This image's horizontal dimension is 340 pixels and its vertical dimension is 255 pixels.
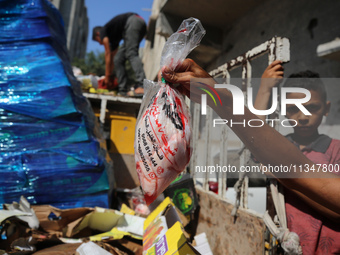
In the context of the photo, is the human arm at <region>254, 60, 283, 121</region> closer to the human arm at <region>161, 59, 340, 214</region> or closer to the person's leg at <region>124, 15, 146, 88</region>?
the human arm at <region>161, 59, 340, 214</region>

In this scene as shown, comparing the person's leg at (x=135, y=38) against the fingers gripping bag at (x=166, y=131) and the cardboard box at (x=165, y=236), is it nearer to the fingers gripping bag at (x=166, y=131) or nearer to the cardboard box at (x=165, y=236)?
the cardboard box at (x=165, y=236)

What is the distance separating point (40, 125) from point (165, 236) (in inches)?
61.1

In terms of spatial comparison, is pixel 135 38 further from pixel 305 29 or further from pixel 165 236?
pixel 165 236

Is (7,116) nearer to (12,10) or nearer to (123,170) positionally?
(12,10)

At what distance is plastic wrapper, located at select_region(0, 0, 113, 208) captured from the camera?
1.96 metres

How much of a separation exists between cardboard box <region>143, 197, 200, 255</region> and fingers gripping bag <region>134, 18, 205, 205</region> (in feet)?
1.13

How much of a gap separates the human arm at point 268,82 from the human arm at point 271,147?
0.44 meters

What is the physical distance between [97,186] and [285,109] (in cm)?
171

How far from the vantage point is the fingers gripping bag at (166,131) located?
31.6 inches

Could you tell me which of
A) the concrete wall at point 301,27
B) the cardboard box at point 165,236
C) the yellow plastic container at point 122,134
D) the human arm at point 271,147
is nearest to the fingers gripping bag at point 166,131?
the human arm at point 271,147

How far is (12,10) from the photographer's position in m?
2.18

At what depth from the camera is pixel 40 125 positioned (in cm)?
206

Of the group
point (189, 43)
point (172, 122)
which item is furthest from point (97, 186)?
point (189, 43)

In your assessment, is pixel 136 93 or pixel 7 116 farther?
pixel 136 93
